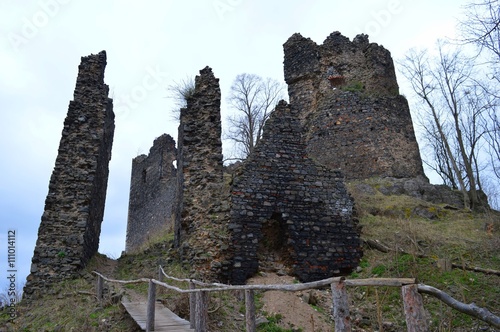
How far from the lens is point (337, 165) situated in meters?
18.0

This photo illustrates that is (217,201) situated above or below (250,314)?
above

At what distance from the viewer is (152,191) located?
24438mm

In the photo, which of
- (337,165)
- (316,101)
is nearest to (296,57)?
(316,101)

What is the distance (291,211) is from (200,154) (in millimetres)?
3284

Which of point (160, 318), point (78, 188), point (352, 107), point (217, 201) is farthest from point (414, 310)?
point (352, 107)

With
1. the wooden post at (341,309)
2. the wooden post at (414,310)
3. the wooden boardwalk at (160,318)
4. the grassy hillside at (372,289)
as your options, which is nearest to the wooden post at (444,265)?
the grassy hillside at (372,289)

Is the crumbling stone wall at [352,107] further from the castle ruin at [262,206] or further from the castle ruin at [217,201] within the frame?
the castle ruin at [262,206]

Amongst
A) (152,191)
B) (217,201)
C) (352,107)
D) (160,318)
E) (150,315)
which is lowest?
(160,318)

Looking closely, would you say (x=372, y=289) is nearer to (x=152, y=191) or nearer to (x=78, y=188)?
(x=78, y=188)

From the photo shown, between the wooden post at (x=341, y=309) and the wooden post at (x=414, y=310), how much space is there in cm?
60

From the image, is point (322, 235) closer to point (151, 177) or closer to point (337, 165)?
point (337, 165)

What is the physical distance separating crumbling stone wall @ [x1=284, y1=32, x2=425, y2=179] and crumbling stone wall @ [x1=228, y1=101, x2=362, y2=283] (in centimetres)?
797

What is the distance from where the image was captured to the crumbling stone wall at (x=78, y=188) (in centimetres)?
1013

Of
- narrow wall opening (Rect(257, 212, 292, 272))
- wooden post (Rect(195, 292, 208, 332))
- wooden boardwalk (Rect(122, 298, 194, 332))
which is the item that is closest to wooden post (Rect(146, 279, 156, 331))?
wooden boardwalk (Rect(122, 298, 194, 332))
